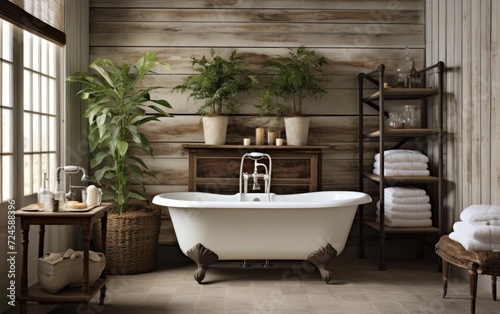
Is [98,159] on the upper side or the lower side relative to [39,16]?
lower

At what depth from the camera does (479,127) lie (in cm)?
369

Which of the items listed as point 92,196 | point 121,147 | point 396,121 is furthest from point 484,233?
point 121,147

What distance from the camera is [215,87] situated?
171 inches

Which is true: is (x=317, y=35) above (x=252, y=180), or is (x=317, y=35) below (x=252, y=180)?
above

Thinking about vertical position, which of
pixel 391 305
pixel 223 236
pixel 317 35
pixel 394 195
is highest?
pixel 317 35

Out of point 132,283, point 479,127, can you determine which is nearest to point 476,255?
point 479,127

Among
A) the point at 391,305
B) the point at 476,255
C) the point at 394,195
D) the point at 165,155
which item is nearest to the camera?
the point at 476,255

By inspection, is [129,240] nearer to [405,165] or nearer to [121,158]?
[121,158]

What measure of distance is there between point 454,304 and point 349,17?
103 inches

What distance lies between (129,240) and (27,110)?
4.04 ft

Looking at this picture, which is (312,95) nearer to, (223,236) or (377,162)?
(377,162)

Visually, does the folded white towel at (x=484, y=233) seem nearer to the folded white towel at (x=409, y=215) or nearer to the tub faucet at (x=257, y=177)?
the folded white towel at (x=409, y=215)

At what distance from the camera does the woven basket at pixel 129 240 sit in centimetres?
391

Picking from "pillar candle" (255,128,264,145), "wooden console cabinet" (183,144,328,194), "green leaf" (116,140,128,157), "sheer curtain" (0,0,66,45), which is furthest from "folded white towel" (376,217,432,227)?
"sheer curtain" (0,0,66,45)
